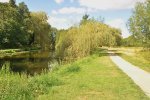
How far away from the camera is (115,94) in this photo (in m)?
13.6

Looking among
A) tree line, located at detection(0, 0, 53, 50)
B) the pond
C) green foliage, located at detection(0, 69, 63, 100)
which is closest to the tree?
tree line, located at detection(0, 0, 53, 50)

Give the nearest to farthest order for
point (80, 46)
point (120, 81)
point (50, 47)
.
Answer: point (120, 81) < point (80, 46) < point (50, 47)

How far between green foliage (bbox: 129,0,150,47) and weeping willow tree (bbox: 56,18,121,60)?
392 cm

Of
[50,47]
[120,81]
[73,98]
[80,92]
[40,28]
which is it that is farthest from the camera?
[50,47]

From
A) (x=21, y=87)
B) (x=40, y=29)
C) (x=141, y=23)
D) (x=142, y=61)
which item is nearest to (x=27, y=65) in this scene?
(x=142, y=61)

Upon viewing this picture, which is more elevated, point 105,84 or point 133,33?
Answer: point 133,33

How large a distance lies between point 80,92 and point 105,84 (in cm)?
269

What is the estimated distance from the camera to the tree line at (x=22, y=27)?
7412 cm

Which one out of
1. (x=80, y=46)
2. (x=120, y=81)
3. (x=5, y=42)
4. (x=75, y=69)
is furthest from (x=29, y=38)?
(x=120, y=81)

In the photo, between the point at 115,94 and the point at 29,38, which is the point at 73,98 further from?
the point at 29,38

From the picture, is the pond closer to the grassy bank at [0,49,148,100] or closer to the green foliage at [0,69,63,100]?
the green foliage at [0,69,63,100]

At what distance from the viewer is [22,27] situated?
79.8m

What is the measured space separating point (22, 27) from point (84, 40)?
1552 inches

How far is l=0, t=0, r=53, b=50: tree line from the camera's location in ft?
243
